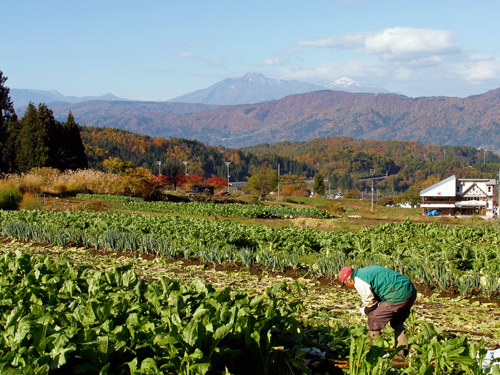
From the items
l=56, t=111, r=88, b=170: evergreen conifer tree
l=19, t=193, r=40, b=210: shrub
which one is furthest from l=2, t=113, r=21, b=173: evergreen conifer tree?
l=19, t=193, r=40, b=210: shrub

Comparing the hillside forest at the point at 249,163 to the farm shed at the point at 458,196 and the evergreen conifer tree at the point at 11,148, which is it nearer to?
the farm shed at the point at 458,196

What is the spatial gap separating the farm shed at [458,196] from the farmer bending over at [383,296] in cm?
6192

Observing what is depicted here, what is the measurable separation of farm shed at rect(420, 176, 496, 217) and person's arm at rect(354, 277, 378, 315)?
62.0 meters

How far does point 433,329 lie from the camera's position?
448cm

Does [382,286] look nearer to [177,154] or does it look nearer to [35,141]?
[35,141]

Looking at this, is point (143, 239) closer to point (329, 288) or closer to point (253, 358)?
point (329, 288)

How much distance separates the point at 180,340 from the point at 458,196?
68.7 metres

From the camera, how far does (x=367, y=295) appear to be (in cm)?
477

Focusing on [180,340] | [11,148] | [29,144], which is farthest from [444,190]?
[180,340]

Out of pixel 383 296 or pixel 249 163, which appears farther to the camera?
pixel 249 163

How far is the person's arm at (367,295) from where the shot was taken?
4.75 m

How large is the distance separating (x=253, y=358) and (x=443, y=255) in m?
5.56

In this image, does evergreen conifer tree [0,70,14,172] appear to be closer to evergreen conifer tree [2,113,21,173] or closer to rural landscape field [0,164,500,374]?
evergreen conifer tree [2,113,21,173]

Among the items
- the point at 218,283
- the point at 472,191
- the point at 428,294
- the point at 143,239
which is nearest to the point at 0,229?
the point at 143,239
